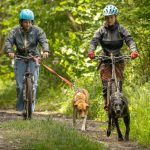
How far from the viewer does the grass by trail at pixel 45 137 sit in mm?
7795

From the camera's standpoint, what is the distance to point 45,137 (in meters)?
8.60

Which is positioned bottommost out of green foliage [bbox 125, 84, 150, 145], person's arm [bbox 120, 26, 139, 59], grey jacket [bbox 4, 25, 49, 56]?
green foliage [bbox 125, 84, 150, 145]

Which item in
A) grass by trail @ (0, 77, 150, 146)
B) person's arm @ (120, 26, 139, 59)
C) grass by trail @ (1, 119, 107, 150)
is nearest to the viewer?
grass by trail @ (1, 119, 107, 150)

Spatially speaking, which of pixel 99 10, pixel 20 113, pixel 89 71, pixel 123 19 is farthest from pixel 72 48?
pixel 20 113

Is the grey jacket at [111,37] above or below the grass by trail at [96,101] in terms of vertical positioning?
above

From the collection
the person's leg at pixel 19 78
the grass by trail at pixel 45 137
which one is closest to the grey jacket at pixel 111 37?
the grass by trail at pixel 45 137

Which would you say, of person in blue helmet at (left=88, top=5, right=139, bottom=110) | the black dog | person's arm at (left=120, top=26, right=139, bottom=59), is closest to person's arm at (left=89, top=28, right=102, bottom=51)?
person in blue helmet at (left=88, top=5, right=139, bottom=110)

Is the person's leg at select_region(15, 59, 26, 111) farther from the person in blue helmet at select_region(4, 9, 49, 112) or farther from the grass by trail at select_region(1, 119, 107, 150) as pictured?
the grass by trail at select_region(1, 119, 107, 150)

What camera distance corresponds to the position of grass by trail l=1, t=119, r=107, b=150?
779cm

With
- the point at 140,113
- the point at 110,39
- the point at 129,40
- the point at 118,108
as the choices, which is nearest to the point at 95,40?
the point at 110,39

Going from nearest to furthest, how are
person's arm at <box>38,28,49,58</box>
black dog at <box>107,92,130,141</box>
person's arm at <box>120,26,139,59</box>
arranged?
1. black dog at <box>107,92,130,141</box>
2. person's arm at <box>120,26,139,59</box>
3. person's arm at <box>38,28,49,58</box>

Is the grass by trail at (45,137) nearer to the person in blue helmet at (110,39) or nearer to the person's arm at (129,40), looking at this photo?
the person in blue helmet at (110,39)

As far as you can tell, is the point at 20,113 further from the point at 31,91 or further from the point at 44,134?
the point at 44,134

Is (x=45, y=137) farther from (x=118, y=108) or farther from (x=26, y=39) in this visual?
(x=26, y=39)
